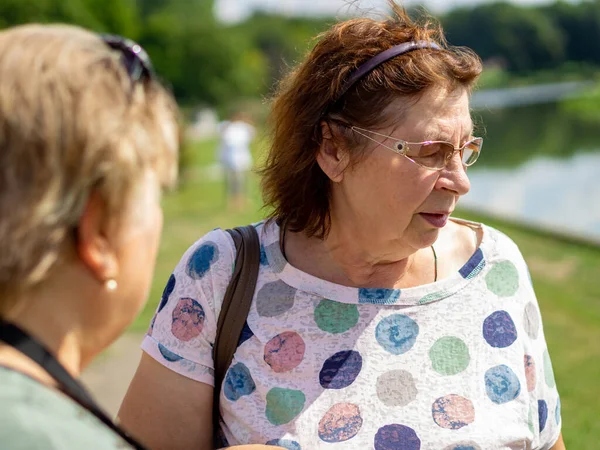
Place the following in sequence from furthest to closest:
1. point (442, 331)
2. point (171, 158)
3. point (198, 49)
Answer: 1. point (198, 49)
2. point (442, 331)
3. point (171, 158)

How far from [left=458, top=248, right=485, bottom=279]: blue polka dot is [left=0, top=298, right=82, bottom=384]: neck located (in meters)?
1.22

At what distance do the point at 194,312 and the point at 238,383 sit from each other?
9.0 inches

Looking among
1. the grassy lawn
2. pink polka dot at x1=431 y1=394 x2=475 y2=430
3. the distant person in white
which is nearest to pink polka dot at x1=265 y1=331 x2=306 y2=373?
pink polka dot at x1=431 y1=394 x2=475 y2=430

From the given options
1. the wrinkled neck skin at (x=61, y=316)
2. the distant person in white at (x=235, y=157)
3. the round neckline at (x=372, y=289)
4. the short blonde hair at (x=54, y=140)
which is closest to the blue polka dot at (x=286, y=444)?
the round neckline at (x=372, y=289)

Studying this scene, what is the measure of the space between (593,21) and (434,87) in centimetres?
2698

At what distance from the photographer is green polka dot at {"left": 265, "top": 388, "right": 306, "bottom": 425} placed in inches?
77.1

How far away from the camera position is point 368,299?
2.13 metres

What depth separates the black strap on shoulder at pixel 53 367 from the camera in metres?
1.18

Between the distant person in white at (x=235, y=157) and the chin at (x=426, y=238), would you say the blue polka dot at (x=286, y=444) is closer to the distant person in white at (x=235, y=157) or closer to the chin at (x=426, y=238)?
the chin at (x=426, y=238)

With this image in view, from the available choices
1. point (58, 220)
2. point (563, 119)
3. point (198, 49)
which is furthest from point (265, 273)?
point (198, 49)

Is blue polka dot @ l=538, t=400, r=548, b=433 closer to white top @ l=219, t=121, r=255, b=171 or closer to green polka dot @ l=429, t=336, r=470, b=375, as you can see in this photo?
green polka dot @ l=429, t=336, r=470, b=375

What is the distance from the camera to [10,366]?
1150mm

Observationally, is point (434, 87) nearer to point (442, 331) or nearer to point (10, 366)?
point (442, 331)

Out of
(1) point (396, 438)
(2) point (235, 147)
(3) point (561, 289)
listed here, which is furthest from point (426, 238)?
(2) point (235, 147)
